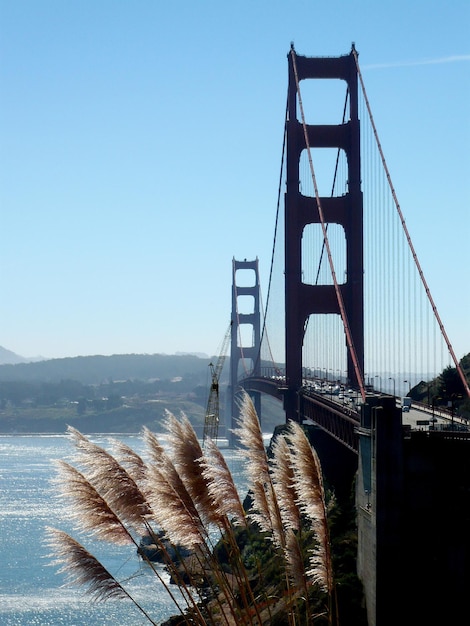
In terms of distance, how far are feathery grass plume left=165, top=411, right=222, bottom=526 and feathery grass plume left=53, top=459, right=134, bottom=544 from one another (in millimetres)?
1089

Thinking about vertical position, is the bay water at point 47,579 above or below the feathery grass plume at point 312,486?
below

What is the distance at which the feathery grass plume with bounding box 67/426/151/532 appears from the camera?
10.7 metres

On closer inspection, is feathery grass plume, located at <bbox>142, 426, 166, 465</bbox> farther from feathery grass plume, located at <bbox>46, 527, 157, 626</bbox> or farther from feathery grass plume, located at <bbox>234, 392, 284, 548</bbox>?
feathery grass plume, located at <bbox>46, 527, 157, 626</bbox>

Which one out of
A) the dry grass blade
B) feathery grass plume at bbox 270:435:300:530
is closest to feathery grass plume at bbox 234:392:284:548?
feathery grass plume at bbox 270:435:300:530

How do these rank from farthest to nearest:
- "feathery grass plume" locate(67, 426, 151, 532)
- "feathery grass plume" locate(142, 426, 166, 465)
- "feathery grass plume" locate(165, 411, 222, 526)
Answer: "feathery grass plume" locate(142, 426, 166, 465)
"feathery grass plume" locate(165, 411, 222, 526)
"feathery grass plume" locate(67, 426, 151, 532)

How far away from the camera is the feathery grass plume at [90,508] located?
1030cm

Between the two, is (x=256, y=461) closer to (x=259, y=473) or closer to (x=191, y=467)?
(x=259, y=473)

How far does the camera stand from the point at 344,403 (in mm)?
42281

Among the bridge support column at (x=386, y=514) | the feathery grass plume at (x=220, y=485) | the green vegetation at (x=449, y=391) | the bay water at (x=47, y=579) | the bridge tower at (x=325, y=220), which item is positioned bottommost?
the bay water at (x=47, y=579)

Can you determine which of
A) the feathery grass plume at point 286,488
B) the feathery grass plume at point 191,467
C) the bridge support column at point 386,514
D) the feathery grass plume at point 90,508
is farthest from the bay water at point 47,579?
the feathery grass plume at point 90,508

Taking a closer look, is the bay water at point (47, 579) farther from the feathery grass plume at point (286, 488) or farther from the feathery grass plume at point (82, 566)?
the feathery grass plume at point (82, 566)

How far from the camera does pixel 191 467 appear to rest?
11.3 meters

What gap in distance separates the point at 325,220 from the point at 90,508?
44110 millimetres

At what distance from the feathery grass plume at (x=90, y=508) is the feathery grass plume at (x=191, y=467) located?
1.09 metres
